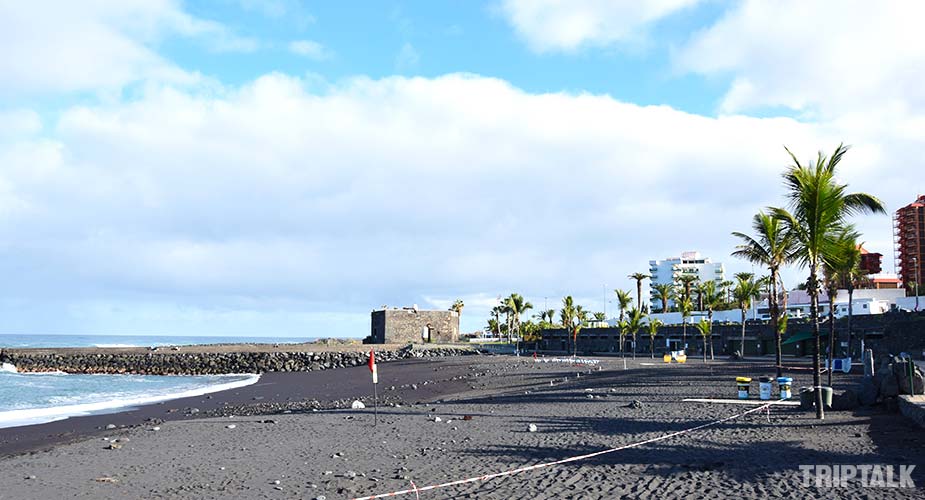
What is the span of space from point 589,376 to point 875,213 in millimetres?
23254

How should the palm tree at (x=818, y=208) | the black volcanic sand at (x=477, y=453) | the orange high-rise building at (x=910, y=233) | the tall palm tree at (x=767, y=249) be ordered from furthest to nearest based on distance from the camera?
the orange high-rise building at (x=910, y=233) < the tall palm tree at (x=767, y=249) < the palm tree at (x=818, y=208) < the black volcanic sand at (x=477, y=453)

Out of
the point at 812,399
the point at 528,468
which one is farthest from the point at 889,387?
the point at 528,468

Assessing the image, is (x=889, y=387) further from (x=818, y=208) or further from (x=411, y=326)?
(x=411, y=326)

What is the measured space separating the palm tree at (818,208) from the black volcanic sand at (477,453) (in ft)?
11.6

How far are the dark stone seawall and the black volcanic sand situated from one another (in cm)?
4552

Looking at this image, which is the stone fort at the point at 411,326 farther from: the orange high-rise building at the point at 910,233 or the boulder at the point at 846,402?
the orange high-rise building at the point at 910,233

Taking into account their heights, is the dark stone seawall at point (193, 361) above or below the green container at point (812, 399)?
below

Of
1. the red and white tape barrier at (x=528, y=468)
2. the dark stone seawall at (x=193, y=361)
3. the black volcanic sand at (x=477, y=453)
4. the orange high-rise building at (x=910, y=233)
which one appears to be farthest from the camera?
the orange high-rise building at (x=910, y=233)

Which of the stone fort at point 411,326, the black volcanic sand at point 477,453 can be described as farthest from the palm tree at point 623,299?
the black volcanic sand at point 477,453

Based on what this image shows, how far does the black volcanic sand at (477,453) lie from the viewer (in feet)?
37.7

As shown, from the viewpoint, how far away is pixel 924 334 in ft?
158

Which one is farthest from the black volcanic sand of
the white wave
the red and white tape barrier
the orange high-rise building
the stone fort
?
the orange high-rise building

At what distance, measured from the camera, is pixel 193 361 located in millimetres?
76875

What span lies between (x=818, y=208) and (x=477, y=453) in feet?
32.3
